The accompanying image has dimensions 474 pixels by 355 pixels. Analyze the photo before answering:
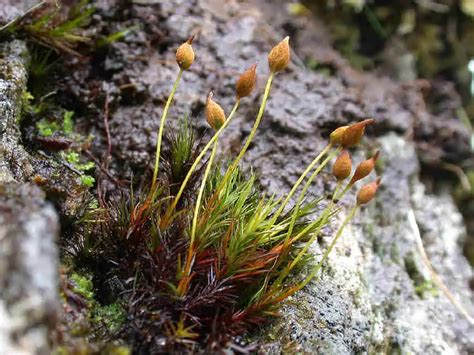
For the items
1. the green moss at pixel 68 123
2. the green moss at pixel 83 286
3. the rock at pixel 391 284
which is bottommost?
the rock at pixel 391 284

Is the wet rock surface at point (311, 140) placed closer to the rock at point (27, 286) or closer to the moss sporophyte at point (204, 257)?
the moss sporophyte at point (204, 257)

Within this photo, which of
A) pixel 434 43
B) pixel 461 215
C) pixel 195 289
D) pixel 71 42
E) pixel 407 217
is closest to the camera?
pixel 195 289

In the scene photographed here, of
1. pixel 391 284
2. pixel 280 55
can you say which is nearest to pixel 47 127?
pixel 280 55

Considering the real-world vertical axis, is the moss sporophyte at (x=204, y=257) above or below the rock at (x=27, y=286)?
below

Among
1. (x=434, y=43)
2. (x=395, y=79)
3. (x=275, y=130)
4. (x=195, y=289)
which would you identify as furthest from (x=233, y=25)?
(x=195, y=289)

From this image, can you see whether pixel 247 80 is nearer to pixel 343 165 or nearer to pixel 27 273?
pixel 343 165

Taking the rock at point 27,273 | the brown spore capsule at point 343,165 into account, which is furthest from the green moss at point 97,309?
the brown spore capsule at point 343,165

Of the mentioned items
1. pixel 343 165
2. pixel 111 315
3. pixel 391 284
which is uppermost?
pixel 343 165

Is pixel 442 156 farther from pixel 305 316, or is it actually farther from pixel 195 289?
pixel 195 289
